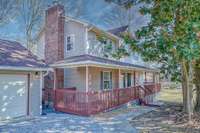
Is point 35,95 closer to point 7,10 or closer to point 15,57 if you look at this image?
point 15,57

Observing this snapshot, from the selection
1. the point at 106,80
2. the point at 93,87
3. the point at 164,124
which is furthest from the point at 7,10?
the point at 164,124

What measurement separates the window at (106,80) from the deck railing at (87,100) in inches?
73.6

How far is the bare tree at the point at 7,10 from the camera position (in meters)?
26.3

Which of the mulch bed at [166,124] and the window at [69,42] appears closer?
the mulch bed at [166,124]

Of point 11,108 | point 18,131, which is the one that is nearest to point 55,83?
point 11,108

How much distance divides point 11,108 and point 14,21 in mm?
19677

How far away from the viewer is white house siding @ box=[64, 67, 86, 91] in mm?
16891

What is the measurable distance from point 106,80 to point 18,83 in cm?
788

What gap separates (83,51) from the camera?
17.5 m

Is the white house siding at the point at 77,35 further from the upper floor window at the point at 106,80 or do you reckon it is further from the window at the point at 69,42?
the upper floor window at the point at 106,80

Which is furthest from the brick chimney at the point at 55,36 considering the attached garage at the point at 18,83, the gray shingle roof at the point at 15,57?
the attached garage at the point at 18,83

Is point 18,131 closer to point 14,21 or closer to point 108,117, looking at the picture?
point 108,117

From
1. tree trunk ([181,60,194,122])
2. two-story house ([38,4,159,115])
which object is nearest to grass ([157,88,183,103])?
two-story house ([38,4,159,115])

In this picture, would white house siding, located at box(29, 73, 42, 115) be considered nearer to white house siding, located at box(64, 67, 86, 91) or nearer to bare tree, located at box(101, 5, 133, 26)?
white house siding, located at box(64, 67, 86, 91)
